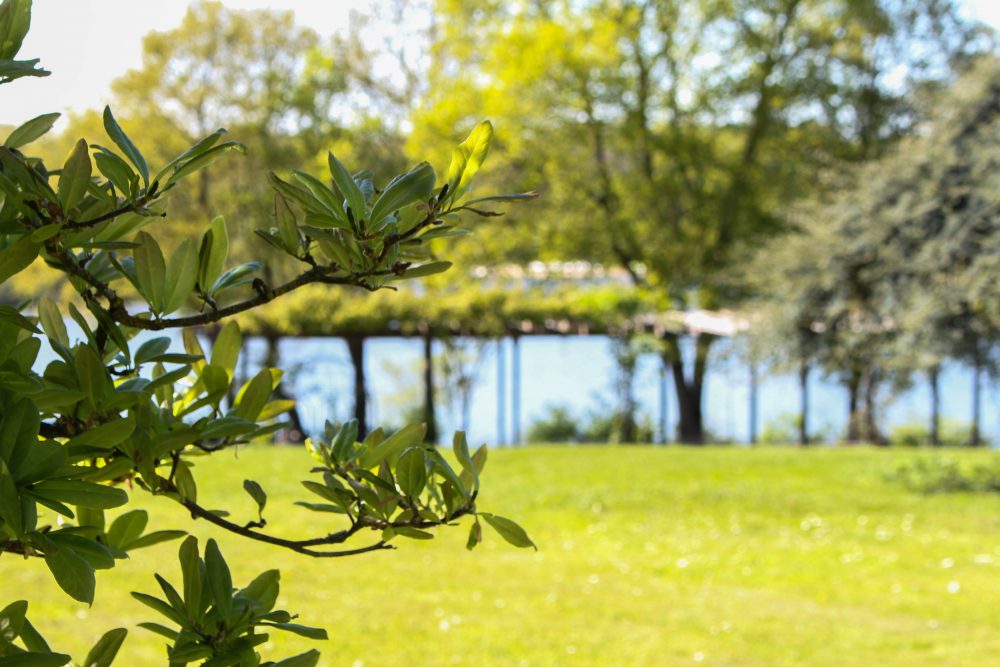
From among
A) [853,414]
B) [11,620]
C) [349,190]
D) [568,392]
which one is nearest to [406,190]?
[349,190]

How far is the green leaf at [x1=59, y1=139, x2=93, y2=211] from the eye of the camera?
0.86 m

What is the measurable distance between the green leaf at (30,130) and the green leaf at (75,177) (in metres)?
0.06

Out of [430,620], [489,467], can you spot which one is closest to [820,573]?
[430,620]

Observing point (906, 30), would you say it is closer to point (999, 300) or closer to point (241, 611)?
point (999, 300)

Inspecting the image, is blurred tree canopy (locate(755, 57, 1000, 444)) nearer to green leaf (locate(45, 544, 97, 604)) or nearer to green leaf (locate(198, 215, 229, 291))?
green leaf (locate(198, 215, 229, 291))

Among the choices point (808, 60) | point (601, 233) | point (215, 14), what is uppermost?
point (215, 14)

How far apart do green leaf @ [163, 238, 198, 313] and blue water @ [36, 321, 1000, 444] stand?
12.5 m

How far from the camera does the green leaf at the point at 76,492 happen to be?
0.86 m

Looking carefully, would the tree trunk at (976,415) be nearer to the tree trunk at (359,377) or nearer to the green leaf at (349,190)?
the tree trunk at (359,377)

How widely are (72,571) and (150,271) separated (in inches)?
11.2

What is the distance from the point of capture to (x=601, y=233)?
54.0 ft

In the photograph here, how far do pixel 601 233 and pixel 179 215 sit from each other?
25.7 ft

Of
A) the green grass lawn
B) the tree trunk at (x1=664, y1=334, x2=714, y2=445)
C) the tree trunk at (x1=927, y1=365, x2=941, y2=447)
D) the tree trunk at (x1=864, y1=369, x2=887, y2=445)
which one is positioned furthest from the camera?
the tree trunk at (x1=664, y1=334, x2=714, y2=445)

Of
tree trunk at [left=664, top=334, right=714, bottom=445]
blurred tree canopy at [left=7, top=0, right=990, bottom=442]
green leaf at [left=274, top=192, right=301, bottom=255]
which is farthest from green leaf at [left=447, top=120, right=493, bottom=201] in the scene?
tree trunk at [left=664, top=334, right=714, bottom=445]
